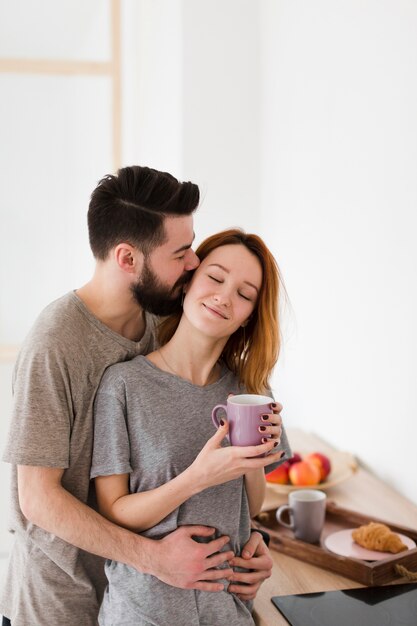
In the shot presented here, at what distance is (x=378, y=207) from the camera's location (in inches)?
76.1

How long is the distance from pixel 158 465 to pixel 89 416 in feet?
0.50

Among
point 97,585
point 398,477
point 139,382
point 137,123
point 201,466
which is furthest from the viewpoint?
point 137,123

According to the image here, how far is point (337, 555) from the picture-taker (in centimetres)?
147

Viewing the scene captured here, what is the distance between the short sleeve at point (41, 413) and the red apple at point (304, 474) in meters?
0.84

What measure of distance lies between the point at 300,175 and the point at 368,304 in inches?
29.2

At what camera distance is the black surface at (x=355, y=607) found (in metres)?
1.26

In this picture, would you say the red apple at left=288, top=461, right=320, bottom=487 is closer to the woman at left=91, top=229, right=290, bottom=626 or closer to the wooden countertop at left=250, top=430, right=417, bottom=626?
the wooden countertop at left=250, top=430, right=417, bottom=626

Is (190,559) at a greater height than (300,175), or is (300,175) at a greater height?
(300,175)

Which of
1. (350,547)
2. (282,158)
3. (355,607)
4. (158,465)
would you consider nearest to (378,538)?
(350,547)

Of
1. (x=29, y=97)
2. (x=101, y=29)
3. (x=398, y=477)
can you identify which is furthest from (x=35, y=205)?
(x=398, y=477)

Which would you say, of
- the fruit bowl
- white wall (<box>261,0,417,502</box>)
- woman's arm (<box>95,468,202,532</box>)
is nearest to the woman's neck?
woman's arm (<box>95,468,202,532</box>)

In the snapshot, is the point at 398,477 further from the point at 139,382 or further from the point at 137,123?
the point at 137,123

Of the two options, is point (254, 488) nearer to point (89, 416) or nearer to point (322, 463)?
point (89, 416)

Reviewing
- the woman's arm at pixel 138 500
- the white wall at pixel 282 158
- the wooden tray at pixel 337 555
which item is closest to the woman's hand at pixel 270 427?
the woman's arm at pixel 138 500
